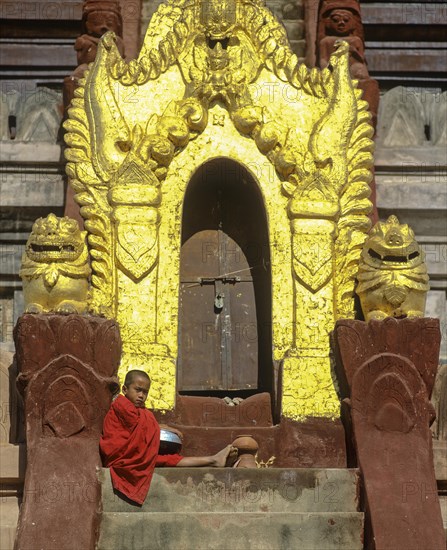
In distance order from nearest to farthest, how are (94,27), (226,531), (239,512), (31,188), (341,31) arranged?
(226,531) < (239,512) < (94,27) < (341,31) < (31,188)

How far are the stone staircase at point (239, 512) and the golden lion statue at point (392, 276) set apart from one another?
1.95 meters

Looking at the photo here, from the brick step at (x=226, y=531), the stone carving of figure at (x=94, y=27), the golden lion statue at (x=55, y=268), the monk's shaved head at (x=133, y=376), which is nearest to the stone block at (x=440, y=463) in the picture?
the brick step at (x=226, y=531)

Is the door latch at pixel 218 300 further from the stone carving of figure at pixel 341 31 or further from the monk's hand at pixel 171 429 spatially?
the stone carving of figure at pixel 341 31

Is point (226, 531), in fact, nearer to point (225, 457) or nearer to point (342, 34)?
point (225, 457)

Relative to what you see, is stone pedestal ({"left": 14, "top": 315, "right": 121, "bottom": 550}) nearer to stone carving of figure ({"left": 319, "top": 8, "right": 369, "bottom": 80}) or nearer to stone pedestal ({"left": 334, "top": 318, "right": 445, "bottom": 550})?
stone pedestal ({"left": 334, "top": 318, "right": 445, "bottom": 550})

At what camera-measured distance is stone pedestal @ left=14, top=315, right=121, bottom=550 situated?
13.5 metres

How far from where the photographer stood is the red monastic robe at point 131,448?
1377cm

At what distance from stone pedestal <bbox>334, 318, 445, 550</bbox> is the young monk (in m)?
1.31

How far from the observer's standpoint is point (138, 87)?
16.8 metres

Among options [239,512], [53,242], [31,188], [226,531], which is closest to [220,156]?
[53,242]

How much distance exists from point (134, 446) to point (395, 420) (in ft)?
7.74

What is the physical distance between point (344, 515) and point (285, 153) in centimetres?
426

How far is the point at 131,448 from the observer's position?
13.9 metres

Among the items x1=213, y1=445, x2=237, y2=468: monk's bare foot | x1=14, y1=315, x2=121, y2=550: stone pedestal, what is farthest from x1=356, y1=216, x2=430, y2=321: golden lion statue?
x1=14, y1=315, x2=121, y2=550: stone pedestal
